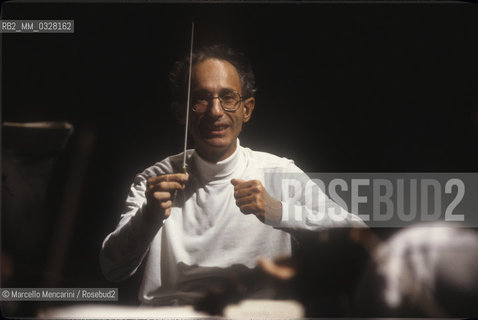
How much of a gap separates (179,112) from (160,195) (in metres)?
0.27

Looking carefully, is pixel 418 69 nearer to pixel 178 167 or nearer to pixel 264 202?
pixel 264 202

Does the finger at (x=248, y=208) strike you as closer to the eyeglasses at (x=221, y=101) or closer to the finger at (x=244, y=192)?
the finger at (x=244, y=192)

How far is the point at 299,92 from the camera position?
170cm

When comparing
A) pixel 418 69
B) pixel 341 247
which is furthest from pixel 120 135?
Answer: pixel 418 69

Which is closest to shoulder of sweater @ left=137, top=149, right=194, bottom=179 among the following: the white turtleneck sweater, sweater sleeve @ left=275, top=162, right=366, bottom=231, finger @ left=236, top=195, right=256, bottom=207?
the white turtleneck sweater

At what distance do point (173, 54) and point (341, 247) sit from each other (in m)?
0.81

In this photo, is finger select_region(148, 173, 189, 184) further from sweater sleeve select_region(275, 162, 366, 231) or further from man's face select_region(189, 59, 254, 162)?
sweater sleeve select_region(275, 162, 366, 231)

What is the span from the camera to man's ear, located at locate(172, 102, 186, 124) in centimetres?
170

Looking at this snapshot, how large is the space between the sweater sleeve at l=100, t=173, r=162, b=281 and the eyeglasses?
0.89ft

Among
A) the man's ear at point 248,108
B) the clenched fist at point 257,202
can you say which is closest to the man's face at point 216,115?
the man's ear at point 248,108

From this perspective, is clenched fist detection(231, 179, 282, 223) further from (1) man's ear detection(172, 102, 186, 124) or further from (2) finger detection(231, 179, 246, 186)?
(1) man's ear detection(172, 102, 186, 124)

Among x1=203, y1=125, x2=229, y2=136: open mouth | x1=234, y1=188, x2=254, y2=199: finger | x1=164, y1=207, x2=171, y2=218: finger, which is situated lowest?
x1=164, y1=207, x2=171, y2=218: finger

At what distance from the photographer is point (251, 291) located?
1.67 m

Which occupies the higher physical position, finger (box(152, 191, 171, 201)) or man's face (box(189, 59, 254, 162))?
man's face (box(189, 59, 254, 162))
